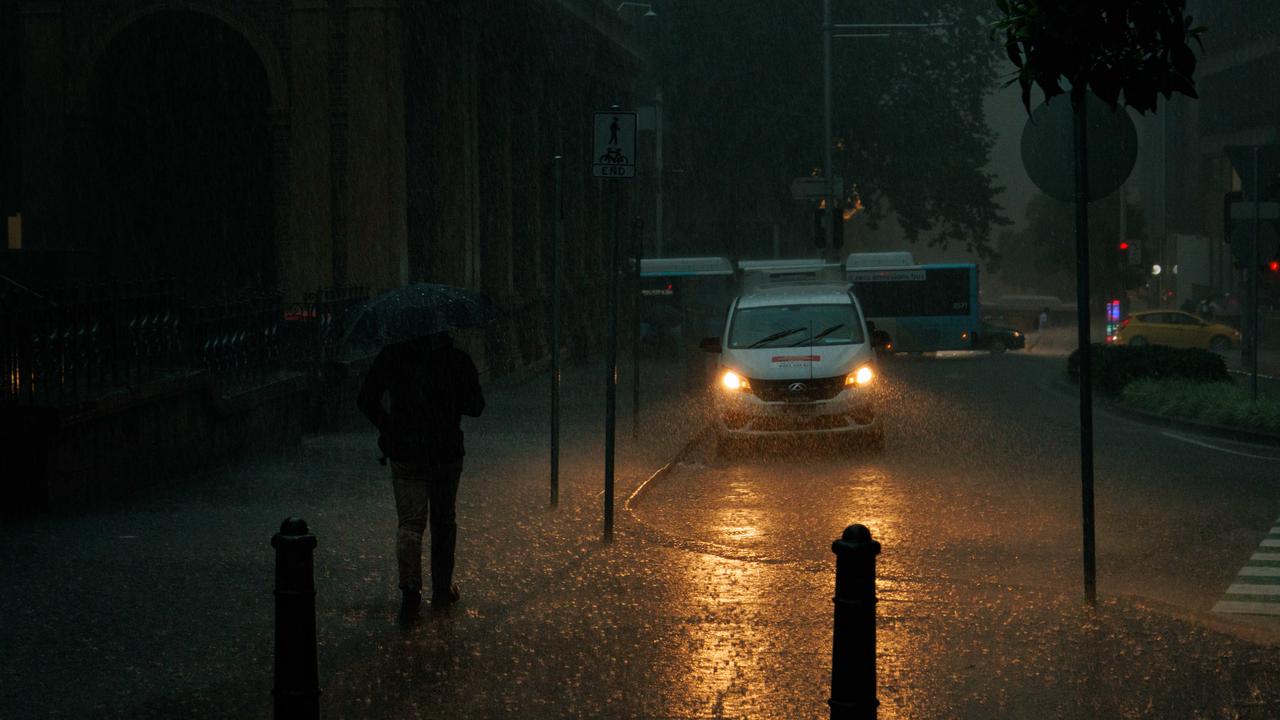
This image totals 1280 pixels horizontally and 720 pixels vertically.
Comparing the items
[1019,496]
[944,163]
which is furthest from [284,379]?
[944,163]

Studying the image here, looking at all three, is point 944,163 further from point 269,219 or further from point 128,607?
point 128,607

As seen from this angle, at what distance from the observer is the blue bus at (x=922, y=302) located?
46844mm

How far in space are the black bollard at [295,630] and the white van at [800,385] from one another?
11859 mm

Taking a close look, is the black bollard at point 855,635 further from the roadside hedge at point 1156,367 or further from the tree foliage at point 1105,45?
the roadside hedge at point 1156,367

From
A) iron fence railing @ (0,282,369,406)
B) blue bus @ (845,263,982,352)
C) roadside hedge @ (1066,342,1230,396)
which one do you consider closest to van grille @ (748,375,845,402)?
iron fence railing @ (0,282,369,406)

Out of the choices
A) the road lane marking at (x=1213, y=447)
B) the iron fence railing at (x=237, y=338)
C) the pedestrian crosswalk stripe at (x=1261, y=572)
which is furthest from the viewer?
the road lane marking at (x=1213, y=447)

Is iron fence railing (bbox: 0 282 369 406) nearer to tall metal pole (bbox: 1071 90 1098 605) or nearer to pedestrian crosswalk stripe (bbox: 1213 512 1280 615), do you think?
tall metal pole (bbox: 1071 90 1098 605)

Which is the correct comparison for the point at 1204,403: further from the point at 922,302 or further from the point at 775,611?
the point at 922,302

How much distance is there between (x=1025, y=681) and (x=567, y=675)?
1929 mm

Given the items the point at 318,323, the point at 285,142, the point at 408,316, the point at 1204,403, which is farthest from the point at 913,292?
the point at 408,316

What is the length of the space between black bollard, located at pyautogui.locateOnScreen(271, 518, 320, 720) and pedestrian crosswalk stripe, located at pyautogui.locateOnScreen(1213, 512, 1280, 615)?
5543mm

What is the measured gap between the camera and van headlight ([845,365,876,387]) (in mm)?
17328

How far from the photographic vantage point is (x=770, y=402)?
17.3 metres

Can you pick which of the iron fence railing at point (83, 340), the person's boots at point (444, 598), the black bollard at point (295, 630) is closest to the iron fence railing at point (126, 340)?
the iron fence railing at point (83, 340)
